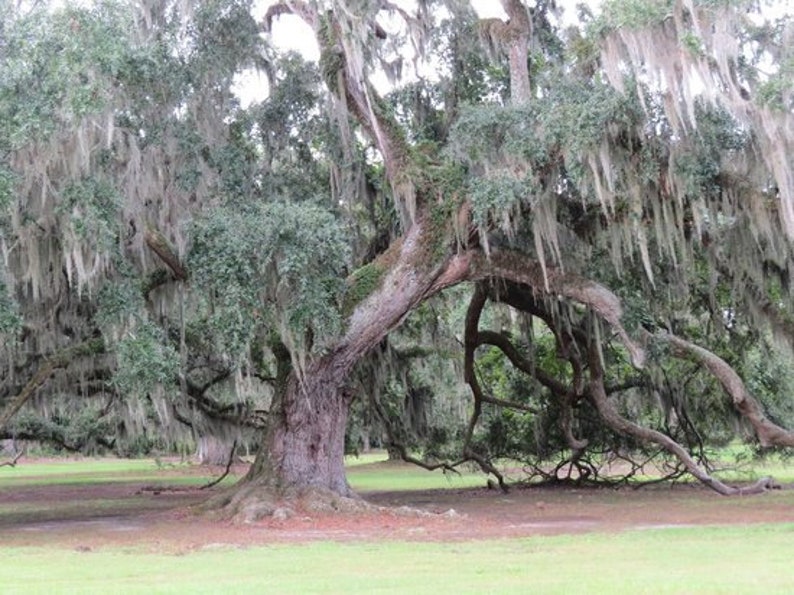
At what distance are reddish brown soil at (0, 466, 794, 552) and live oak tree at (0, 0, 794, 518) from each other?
99cm

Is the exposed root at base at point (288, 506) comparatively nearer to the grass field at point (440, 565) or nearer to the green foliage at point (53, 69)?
the grass field at point (440, 565)

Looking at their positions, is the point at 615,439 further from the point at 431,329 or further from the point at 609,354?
the point at 431,329

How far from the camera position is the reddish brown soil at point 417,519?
12.4 meters

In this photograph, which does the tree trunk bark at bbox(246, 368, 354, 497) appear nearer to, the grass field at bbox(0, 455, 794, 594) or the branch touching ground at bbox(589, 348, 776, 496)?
the grass field at bbox(0, 455, 794, 594)

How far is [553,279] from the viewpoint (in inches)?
602

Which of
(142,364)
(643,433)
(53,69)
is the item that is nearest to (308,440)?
(142,364)

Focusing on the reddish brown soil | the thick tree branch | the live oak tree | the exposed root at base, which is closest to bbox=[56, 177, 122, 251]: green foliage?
the live oak tree

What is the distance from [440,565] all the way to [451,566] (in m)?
0.16

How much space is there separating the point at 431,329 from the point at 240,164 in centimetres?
662

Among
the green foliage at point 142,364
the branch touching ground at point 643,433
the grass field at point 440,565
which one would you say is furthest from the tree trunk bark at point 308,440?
the branch touching ground at point 643,433

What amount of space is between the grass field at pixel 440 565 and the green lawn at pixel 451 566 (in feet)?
0.03

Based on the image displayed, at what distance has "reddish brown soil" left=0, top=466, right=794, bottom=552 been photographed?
12422 mm

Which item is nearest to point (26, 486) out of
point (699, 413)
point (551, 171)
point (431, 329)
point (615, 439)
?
point (431, 329)

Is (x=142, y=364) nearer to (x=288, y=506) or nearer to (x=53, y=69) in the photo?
(x=288, y=506)
